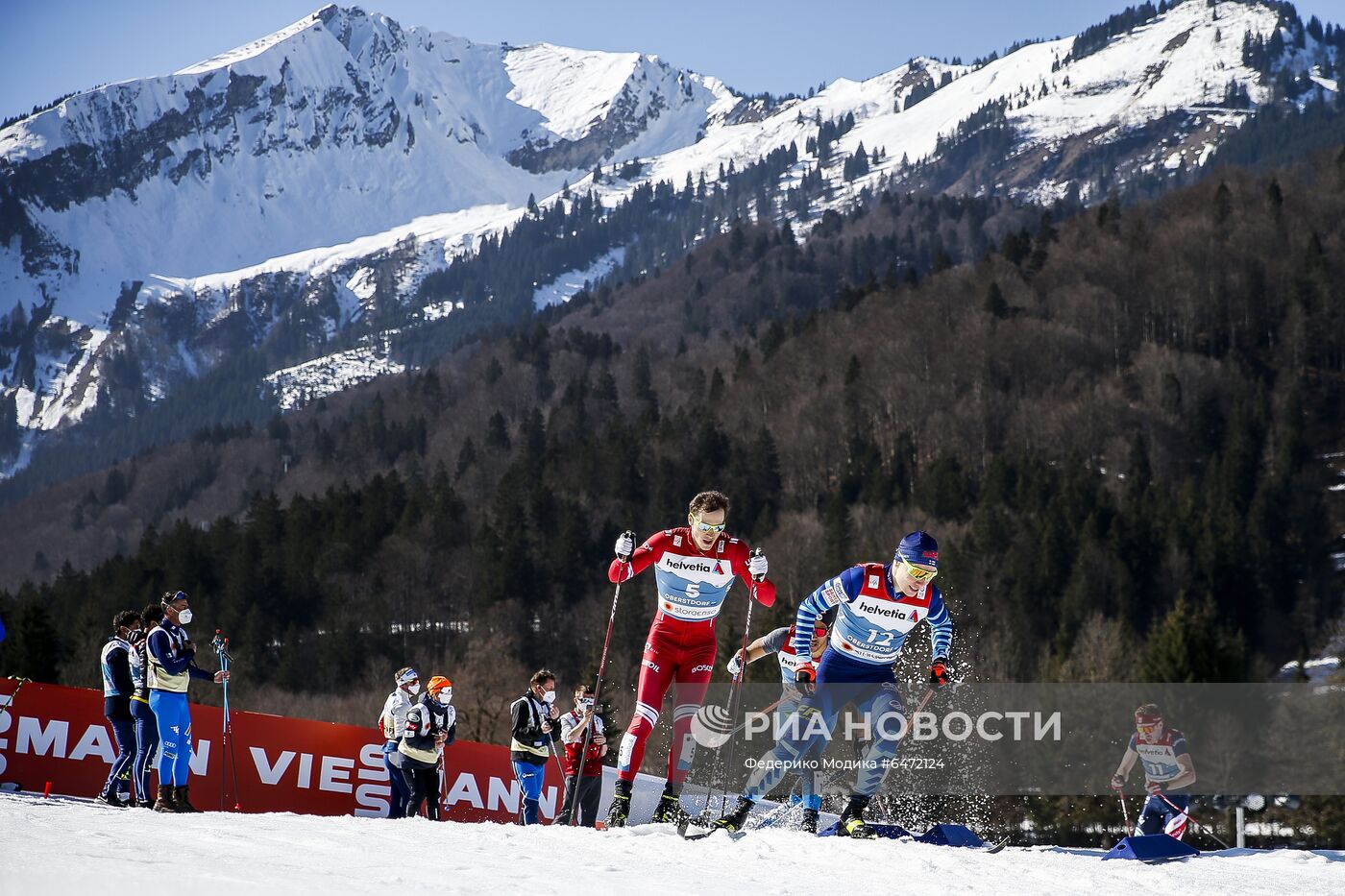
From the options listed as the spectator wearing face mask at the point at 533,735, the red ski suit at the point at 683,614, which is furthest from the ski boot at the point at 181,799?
the red ski suit at the point at 683,614

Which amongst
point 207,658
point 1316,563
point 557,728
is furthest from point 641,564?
point 1316,563

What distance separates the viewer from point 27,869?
7324 mm

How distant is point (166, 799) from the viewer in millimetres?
11922

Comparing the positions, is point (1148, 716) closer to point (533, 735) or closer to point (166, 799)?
point (533, 735)

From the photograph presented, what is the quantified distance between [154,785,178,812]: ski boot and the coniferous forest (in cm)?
3420

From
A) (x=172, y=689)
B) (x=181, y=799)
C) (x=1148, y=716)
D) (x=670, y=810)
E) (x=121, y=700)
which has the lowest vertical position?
(x=181, y=799)

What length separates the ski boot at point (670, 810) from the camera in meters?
10.3

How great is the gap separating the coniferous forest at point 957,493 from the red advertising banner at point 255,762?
27.5 metres

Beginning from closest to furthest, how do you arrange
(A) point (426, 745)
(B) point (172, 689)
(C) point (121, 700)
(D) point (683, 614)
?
(D) point (683, 614) < (B) point (172, 689) < (C) point (121, 700) < (A) point (426, 745)

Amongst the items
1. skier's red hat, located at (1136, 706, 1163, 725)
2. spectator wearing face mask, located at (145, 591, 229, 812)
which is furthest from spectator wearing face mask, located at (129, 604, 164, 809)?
skier's red hat, located at (1136, 706, 1163, 725)

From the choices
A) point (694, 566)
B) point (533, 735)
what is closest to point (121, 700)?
point (533, 735)

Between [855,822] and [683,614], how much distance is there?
6.53 feet

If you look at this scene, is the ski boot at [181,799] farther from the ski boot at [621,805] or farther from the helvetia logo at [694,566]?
the helvetia logo at [694,566]

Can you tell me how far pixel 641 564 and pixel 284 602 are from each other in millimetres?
80482
